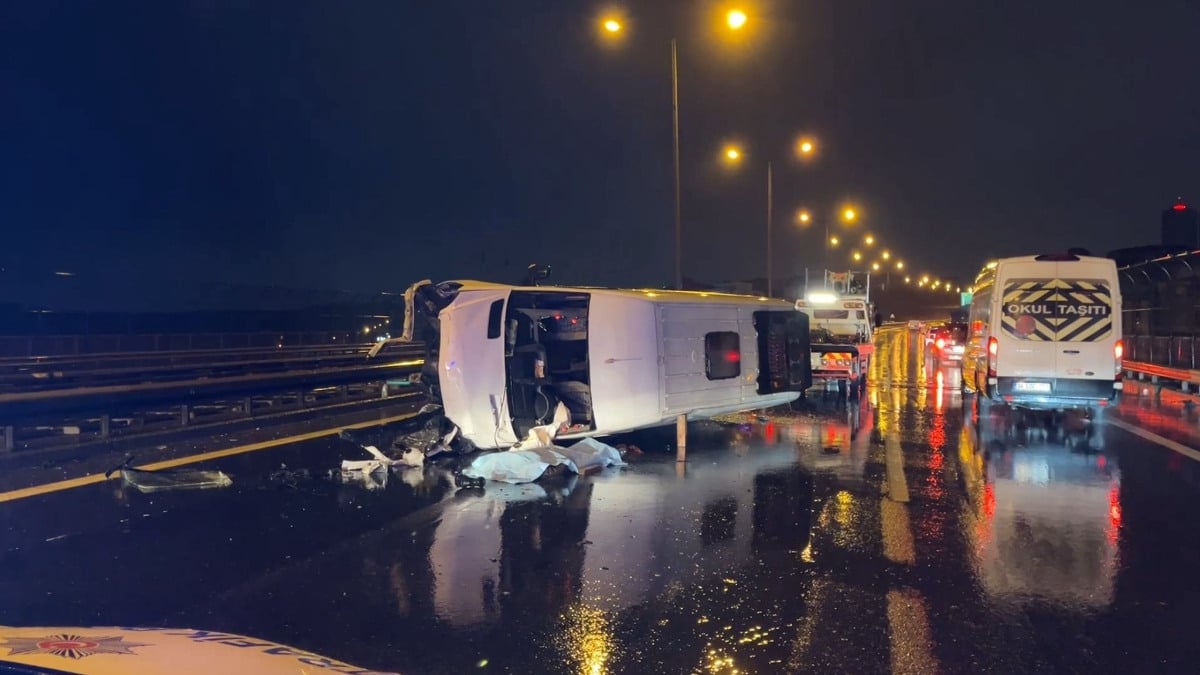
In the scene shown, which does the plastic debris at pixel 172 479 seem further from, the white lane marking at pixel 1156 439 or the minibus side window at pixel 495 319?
the white lane marking at pixel 1156 439

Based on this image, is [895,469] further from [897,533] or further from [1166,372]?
[1166,372]

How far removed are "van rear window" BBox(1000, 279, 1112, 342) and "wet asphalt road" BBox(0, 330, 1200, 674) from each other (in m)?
3.52

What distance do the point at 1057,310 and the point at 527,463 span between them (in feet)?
30.3

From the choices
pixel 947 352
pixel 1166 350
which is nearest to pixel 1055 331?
pixel 1166 350

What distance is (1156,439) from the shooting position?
12539 millimetres

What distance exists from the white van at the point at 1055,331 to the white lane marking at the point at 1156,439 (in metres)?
0.61

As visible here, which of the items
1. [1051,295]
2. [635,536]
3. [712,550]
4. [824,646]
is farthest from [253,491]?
[1051,295]

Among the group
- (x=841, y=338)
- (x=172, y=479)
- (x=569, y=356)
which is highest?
(x=841, y=338)

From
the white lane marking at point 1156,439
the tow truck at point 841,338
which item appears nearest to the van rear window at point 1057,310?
the white lane marking at point 1156,439

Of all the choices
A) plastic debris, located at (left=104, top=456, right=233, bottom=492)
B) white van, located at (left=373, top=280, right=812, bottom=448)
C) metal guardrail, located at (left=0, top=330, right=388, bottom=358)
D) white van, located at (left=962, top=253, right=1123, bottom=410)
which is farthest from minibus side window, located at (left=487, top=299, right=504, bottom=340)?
metal guardrail, located at (left=0, top=330, right=388, bottom=358)

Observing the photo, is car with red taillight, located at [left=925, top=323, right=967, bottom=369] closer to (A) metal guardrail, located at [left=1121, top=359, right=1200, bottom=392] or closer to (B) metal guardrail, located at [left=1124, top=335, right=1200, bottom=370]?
(B) metal guardrail, located at [left=1124, top=335, right=1200, bottom=370]

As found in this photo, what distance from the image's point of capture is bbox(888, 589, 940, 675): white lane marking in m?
4.45

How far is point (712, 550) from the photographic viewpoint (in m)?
6.66

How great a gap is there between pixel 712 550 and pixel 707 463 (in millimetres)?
3901
